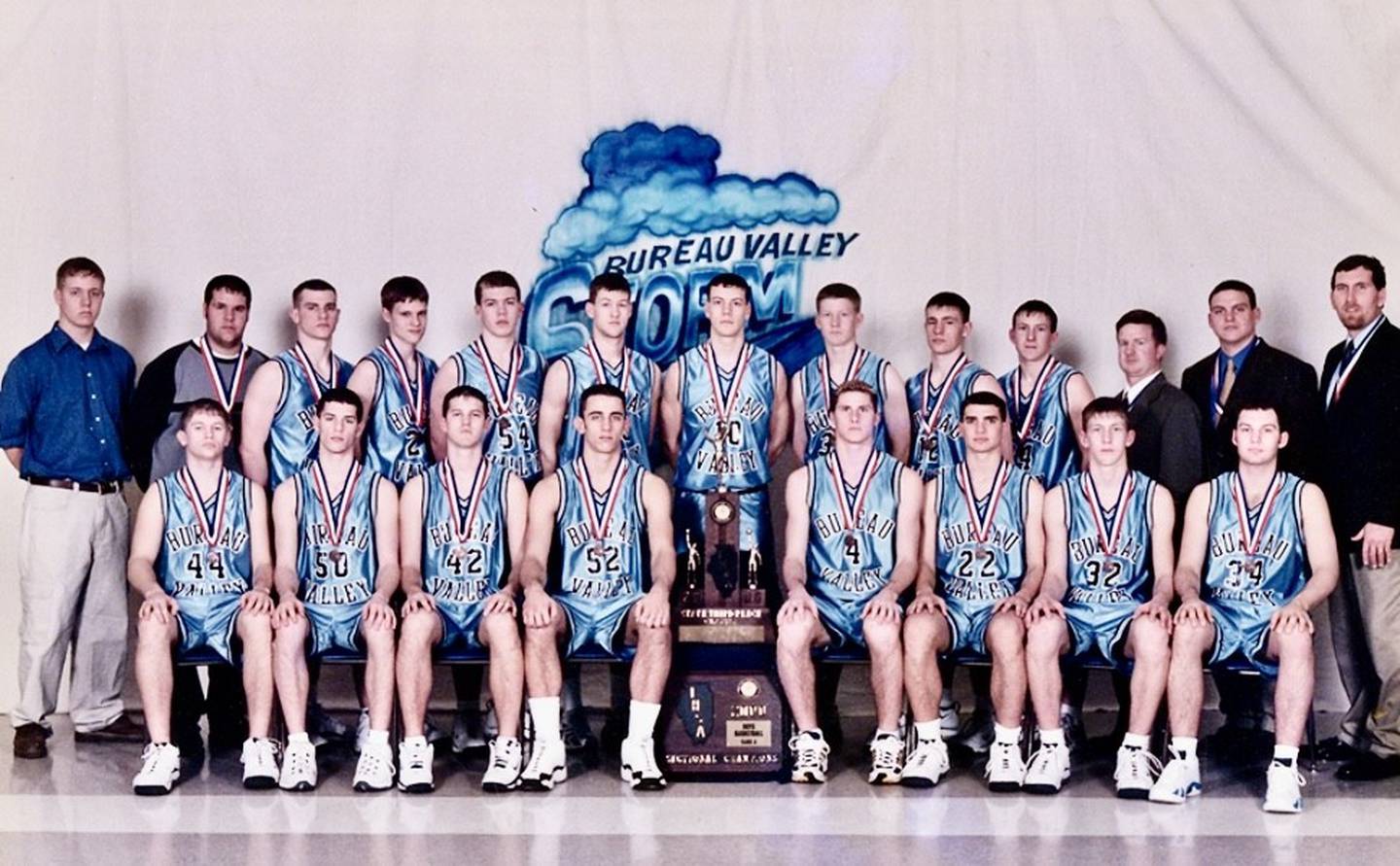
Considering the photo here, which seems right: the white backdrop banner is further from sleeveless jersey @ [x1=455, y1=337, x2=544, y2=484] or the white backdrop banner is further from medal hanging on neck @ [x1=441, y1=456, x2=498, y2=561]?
medal hanging on neck @ [x1=441, y1=456, x2=498, y2=561]

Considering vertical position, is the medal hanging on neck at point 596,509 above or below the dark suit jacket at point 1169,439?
below

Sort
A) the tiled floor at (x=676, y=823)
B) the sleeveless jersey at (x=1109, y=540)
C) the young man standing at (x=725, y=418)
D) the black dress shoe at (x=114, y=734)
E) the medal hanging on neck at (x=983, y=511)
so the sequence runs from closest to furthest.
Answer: the tiled floor at (x=676, y=823), the sleeveless jersey at (x=1109, y=540), the medal hanging on neck at (x=983, y=511), the young man standing at (x=725, y=418), the black dress shoe at (x=114, y=734)

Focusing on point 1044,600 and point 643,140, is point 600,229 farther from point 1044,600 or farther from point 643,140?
point 1044,600

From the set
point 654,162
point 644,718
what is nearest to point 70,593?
point 644,718

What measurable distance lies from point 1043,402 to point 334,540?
2380mm

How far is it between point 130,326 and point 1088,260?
11.5ft

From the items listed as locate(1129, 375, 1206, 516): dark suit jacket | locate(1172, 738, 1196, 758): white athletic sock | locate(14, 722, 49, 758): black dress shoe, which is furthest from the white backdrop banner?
locate(1172, 738, 1196, 758): white athletic sock

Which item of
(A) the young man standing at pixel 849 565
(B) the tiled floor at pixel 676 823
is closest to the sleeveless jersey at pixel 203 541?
(B) the tiled floor at pixel 676 823

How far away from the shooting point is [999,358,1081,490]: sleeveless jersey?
668 cm

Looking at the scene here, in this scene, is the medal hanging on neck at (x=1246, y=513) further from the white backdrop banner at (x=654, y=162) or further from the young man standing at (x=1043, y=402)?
the white backdrop banner at (x=654, y=162)

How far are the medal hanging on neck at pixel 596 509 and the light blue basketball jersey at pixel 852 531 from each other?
1.99ft

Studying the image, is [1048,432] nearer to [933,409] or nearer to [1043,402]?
[1043,402]

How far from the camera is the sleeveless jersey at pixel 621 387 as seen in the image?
21.8 ft

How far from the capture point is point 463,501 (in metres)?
6.24
